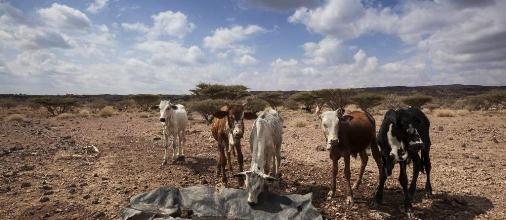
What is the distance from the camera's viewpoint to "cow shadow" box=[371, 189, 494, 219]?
760 cm

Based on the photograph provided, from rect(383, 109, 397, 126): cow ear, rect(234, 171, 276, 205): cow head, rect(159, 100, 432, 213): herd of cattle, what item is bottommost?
rect(234, 171, 276, 205): cow head

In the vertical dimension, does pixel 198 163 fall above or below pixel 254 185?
below

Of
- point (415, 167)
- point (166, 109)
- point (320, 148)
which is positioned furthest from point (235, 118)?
point (320, 148)

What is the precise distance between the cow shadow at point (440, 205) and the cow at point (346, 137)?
0.82 metres

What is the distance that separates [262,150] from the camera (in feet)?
26.0

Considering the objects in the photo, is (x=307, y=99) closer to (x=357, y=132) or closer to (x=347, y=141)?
(x=357, y=132)

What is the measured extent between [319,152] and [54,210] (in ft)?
29.2

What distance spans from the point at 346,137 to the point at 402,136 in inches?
43.1

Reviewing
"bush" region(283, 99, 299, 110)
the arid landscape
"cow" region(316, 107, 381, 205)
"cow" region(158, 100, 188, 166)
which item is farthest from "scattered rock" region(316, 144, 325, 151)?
"bush" region(283, 99, 299, 110)

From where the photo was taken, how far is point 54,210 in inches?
319

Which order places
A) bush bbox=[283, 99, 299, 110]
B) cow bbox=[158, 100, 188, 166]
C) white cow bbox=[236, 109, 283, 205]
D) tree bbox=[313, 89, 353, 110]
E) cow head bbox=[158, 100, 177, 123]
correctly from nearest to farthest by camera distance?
1. white cow bbox=[236, 109, 283, 205]
2. cow head bbox=[158, 100, 177, 123]
3. cow bbox=[158, 100, 188, 166]
4. tree bbox=[313, 89, 353, 110]
5. bush bbox=[283, 99, 299, 110]

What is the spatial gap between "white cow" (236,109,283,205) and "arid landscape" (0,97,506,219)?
96 cm

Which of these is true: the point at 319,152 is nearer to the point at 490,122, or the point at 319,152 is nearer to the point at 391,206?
the point at 391,206

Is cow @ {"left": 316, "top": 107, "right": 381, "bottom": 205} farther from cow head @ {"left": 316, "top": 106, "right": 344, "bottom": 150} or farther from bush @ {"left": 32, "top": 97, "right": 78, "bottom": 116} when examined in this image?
bush @ {"left": 32, "top": 97, "right": 78, "bottom": 116}
